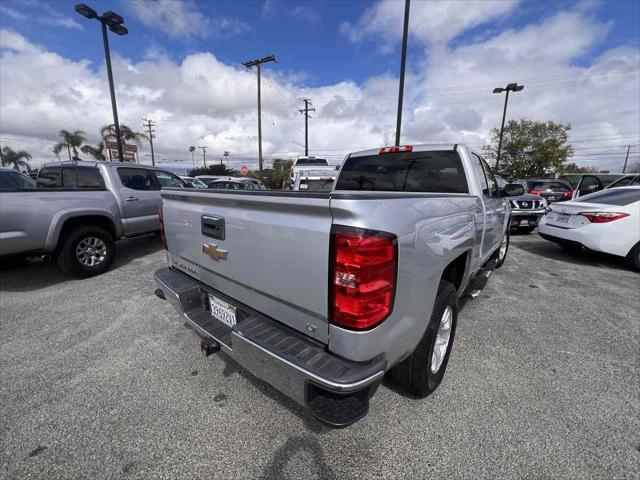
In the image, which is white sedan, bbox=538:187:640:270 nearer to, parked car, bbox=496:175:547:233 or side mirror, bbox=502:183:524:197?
side mirror, bbox=502:183:524:197

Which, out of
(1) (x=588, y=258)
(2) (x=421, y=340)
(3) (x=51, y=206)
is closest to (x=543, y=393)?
(2) (x=421, y=340)

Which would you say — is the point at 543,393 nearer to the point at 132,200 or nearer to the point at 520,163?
the point at 132,200

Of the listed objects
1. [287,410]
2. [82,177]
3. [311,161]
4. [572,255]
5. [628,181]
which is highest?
[311,161]

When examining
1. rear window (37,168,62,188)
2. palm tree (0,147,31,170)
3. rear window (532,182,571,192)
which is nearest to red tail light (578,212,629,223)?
rear window (532,182,571,192)

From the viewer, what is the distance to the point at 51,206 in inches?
167

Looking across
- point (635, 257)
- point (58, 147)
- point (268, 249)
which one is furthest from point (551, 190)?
point (58, 147)

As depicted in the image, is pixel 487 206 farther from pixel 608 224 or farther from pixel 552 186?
pixel 552 186

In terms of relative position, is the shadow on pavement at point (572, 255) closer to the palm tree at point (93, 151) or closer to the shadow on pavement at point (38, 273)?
the shadow on pavement at point (38, 273)

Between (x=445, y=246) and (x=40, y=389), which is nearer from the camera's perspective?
(x=445, y=246)

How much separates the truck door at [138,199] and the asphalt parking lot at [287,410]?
2.27 meters

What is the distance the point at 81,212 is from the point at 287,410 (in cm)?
458

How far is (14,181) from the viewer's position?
5.47m

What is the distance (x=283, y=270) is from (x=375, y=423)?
1.31 m

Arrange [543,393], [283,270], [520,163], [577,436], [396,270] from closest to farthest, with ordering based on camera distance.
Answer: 1. [396,270]
2. [283,270]
3. [577,436]
4. [543,393]
5. [520,163]
